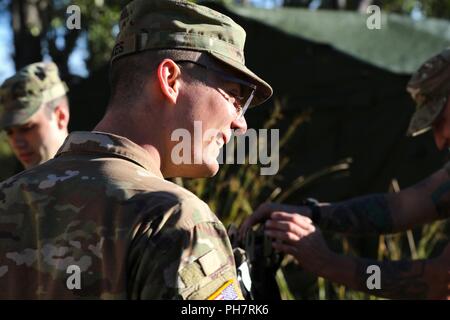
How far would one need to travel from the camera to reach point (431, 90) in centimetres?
388

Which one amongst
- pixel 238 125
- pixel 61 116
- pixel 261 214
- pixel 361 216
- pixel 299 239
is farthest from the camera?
pixel 61 116

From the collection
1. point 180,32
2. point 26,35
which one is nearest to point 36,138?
point 180,32

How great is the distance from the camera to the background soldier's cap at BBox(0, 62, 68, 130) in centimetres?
464

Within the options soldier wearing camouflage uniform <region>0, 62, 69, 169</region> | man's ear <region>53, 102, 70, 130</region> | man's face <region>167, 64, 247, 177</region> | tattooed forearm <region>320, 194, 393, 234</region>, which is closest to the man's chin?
man's face <region>167, 64, 247, 177</region>

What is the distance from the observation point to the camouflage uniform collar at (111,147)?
78.7 inches

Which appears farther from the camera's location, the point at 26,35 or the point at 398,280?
the point at 26,35

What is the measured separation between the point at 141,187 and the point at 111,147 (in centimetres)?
22

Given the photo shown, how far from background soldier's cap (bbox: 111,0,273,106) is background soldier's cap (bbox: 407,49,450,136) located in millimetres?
1749

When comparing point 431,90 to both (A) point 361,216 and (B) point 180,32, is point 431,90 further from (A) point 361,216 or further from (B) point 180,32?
(B) point 180,32

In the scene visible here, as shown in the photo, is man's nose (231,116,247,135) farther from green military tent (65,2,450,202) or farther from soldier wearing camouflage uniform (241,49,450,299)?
green military tent (65,2,450,202)

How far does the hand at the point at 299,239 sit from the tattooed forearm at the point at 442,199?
788mm

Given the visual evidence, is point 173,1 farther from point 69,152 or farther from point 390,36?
point 390,36

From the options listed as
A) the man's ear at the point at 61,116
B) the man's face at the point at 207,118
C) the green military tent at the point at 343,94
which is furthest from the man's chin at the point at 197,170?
the green military tent at the point at 343,94
